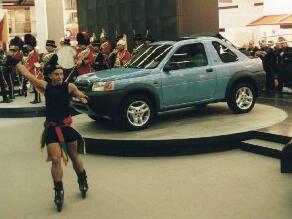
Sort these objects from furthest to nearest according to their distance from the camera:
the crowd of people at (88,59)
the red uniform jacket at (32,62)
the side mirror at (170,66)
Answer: the red uniform jacket at (32,62) < the crowd of people at (88,59) < the side mirror at (170,66)

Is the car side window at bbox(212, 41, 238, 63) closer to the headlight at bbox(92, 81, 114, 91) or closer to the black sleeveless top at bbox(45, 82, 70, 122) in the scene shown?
the headlight at bbox(92, 81, 114, 91)

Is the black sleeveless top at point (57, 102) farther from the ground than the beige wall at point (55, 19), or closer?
closer

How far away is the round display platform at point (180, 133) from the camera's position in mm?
8570

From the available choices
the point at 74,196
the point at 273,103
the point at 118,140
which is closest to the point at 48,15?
the point at 273,103

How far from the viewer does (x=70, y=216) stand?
19.1 ft

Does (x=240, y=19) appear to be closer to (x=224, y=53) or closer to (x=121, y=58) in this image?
(x=121, y=58)

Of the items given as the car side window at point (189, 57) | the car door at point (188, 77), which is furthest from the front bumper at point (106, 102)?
the car side window at point (189, 57)

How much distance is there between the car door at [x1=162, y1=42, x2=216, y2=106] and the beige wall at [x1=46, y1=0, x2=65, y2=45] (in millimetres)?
19770

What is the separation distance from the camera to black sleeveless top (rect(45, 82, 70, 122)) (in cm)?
624

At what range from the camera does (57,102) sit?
6.25m

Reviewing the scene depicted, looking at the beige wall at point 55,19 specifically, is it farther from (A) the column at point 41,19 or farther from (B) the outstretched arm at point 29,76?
(B) the outstretched arm at point 29,76

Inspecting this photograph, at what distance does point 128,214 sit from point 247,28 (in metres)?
20.6

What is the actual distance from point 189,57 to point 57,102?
14.8ft

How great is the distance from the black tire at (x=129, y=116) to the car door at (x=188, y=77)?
360mm
